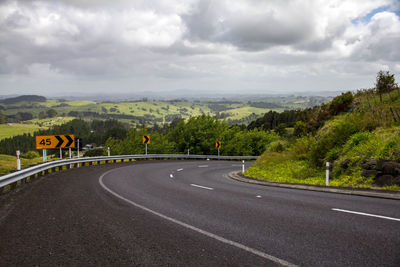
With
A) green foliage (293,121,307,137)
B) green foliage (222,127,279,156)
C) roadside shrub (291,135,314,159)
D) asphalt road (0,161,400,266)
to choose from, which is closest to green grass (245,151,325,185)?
roadside shrub (291,135,314,159)

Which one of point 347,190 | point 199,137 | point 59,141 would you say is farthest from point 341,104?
point 199,137

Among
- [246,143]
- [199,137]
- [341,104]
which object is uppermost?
[341,104]

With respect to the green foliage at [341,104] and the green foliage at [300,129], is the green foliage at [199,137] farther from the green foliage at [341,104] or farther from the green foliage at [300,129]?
the green foliage at [341,104]

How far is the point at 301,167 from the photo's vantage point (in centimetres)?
1577

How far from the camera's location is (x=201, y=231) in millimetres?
5898

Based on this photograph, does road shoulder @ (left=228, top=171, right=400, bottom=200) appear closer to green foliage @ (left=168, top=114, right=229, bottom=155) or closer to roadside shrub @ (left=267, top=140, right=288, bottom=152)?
roadside shrub @ (left=267, top=140, right=288, bottom=152)

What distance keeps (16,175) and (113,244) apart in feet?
27.9

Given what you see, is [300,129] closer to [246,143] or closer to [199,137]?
[199,137]

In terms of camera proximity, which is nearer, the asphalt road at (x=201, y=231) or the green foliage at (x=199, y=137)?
the asphalt road at (x=201, y=231)

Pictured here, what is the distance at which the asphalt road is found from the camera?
177 inches

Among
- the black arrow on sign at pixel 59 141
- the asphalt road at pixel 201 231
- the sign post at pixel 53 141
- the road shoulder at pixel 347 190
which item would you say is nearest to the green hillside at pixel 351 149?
the road shoulder at pixel 347 190

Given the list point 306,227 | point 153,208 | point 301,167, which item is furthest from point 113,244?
point 301,167

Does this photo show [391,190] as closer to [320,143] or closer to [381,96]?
[320,143]

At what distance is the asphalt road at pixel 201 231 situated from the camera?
14.8 feet
